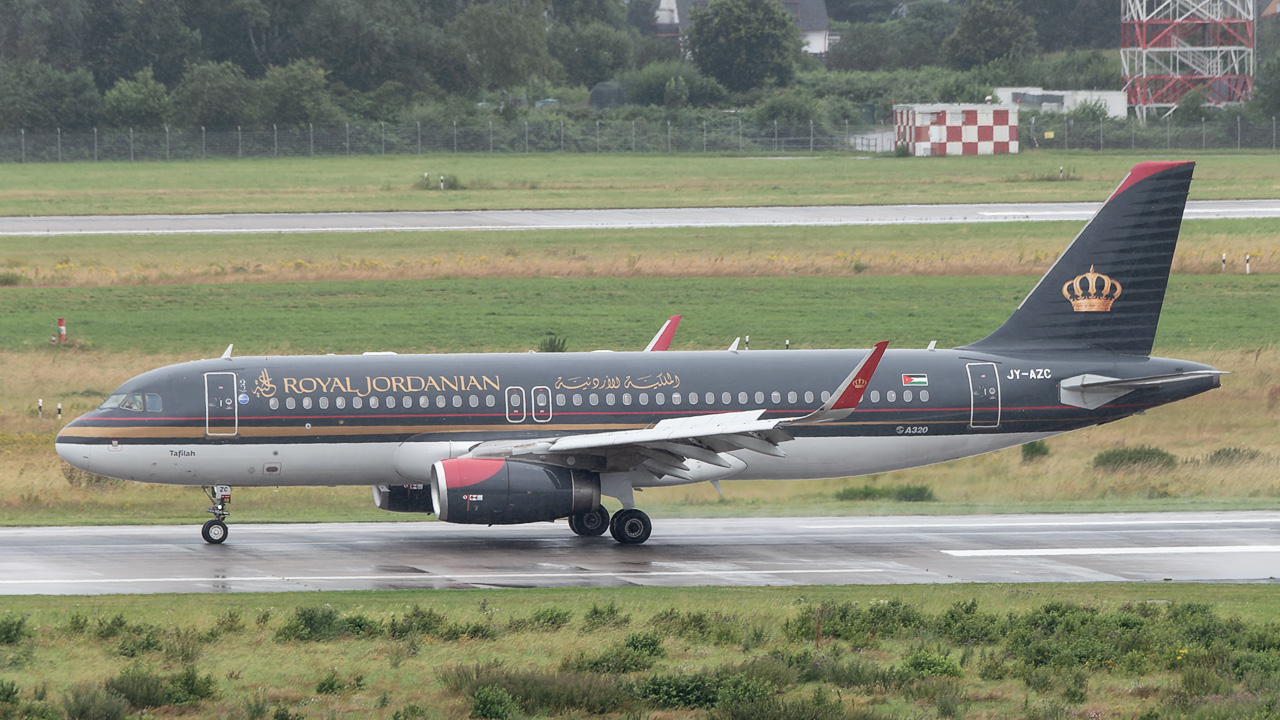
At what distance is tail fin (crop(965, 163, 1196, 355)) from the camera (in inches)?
1398

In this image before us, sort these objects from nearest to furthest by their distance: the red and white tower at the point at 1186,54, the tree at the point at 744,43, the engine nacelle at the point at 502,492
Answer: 1. the engine nacelle at the point at 502,492
2. the red and white tower at the point at 1186,54
3. the tree at the point at 744,43

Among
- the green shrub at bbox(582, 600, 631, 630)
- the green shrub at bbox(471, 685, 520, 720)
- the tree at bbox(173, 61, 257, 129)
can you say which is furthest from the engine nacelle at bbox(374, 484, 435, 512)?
the tree at bbox(173, 61, 257, 129)

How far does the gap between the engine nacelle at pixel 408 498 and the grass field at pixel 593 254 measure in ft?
110

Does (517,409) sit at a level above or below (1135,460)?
above

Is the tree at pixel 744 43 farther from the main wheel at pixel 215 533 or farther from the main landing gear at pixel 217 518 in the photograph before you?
the main wheel at pixel 215 533

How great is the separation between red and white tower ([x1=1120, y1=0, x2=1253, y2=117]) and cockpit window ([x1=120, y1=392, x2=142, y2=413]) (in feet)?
413

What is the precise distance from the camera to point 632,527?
31.8m

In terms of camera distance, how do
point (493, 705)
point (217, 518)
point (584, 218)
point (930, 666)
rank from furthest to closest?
point (584, 218)
point (217, 518)
point (930, 666)
point (493, 705)

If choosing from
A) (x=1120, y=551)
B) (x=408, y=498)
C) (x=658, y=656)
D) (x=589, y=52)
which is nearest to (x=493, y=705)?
(x=658, y=656)

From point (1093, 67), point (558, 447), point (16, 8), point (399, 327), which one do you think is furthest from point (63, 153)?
point (558, 447)

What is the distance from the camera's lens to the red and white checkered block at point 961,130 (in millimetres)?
120688

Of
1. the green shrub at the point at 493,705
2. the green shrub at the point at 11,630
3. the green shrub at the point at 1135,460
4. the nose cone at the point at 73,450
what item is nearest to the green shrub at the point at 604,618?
the green shrub at the point at 493,705

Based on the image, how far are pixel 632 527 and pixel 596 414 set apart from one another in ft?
8.68

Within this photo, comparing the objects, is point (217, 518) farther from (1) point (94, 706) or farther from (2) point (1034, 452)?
(2) point (1034, 452)
